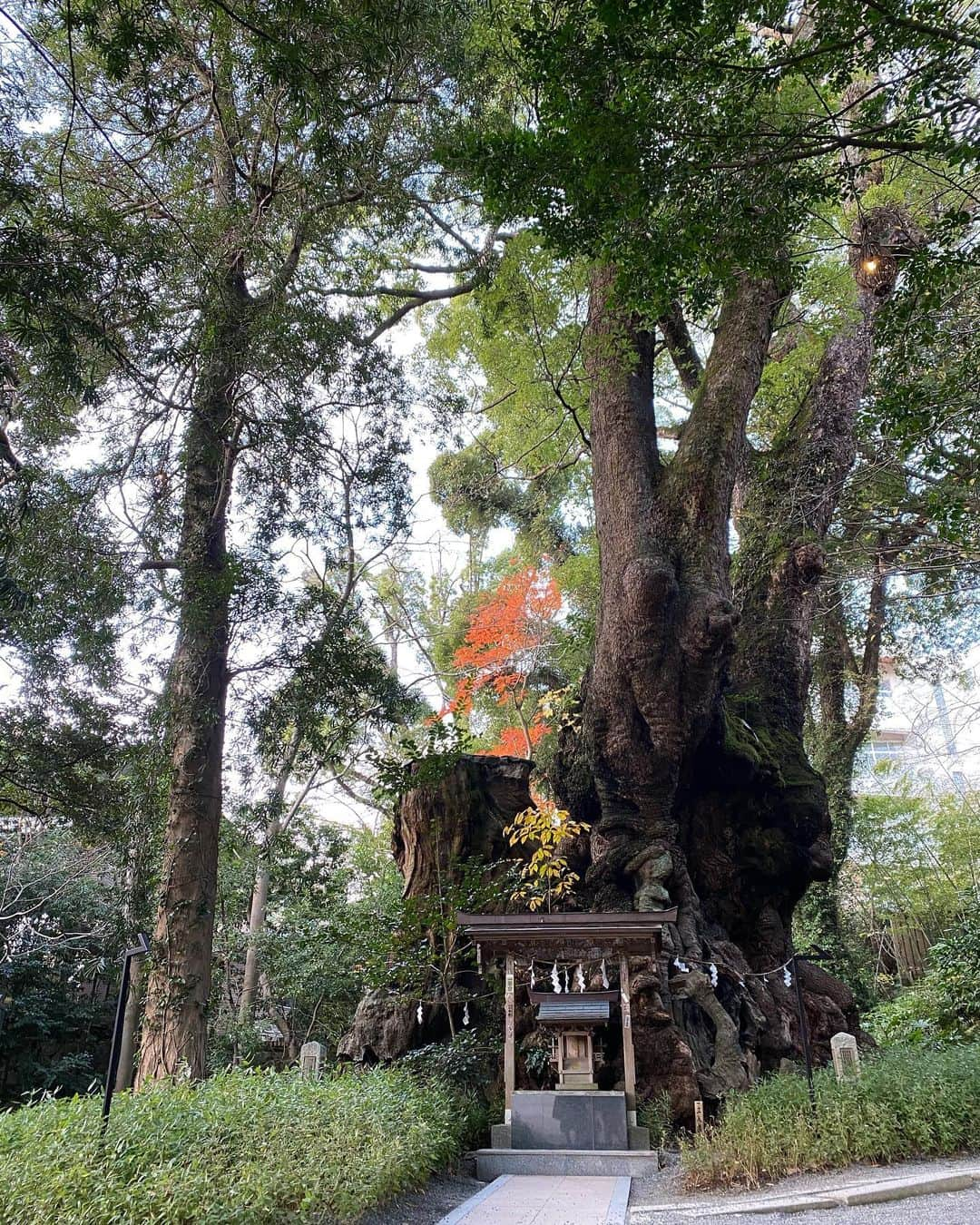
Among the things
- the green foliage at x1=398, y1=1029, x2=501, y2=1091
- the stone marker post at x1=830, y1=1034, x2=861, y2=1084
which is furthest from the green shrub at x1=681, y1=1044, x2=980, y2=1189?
the green foliage at x1=398, y1=1029, x2=501, y2=1091

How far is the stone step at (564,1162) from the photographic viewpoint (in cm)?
650

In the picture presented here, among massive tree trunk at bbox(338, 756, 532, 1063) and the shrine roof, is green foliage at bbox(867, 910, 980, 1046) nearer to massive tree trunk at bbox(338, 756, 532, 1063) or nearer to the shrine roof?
the shrine roof

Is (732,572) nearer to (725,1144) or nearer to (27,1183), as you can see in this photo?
(725,1144)

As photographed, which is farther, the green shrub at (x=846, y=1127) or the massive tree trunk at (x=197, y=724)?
the massive tree trunk at (x=197, y=724)

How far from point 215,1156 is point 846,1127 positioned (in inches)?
164

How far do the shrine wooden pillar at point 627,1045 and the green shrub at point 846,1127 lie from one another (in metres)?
0.83

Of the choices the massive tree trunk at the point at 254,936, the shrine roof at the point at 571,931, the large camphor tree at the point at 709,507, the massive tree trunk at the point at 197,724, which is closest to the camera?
the large camphor tree at the point at 709,507

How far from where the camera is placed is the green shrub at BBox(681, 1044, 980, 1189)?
5.41 metres

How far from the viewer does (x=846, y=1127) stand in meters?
5.47

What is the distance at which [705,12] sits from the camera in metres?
4.43

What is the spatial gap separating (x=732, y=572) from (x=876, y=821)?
818 cm

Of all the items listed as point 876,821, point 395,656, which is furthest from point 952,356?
point 395,656

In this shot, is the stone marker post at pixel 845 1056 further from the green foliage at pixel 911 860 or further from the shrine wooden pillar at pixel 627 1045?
the green foliage at pixel 911 860

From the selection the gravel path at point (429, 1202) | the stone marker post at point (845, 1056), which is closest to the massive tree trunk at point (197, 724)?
the gravel path at point (429, 1202)
